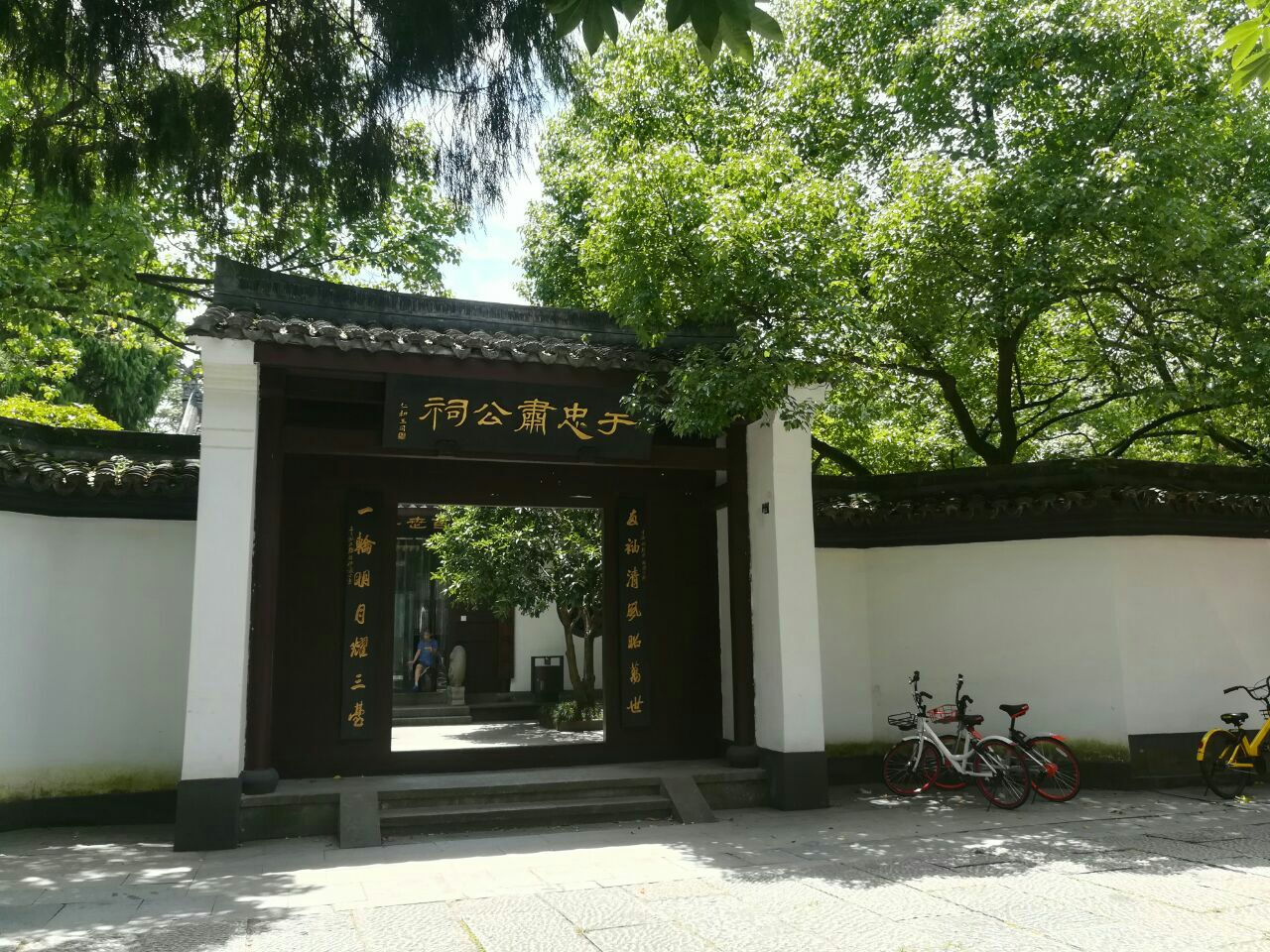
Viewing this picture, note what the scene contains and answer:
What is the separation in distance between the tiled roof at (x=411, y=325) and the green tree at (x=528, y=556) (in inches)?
134

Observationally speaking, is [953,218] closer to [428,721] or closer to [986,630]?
[986,630]

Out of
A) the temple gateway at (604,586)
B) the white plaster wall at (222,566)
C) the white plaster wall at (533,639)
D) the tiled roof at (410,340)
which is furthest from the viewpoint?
the white plaster wall at (533,639)

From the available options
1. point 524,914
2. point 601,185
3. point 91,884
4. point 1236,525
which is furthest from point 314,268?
point 1236,525

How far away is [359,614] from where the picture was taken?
6895 millimetres

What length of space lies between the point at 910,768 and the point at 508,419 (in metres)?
3.88

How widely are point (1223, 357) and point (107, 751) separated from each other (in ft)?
28.2

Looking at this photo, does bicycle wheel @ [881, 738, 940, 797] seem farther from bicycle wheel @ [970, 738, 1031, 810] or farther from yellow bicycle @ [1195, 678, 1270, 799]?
yellow bicycle @ [1195, 678, 1270, 799]

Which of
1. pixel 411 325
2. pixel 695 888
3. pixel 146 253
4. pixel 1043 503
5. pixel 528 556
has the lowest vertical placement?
pixel 695 888

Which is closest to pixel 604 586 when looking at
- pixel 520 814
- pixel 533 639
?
pixel 520 814

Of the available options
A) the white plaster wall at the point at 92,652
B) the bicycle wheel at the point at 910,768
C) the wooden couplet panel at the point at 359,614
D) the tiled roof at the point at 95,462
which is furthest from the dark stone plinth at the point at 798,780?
the tiled roof at the point at 95,462

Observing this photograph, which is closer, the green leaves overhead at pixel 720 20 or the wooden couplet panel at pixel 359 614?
the green leaves overhead at pixel 720 20

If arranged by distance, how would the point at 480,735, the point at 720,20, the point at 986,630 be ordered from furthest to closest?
1. the point at 480,735
2. the point at 986,630
3. the point at 720,20

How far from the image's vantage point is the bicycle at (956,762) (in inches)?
256

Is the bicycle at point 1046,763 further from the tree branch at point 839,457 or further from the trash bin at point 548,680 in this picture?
the trash bin at point 548,680
